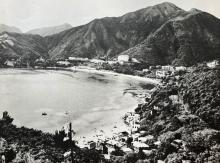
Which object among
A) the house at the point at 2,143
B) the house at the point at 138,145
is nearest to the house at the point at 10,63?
the house at the point at 2,143

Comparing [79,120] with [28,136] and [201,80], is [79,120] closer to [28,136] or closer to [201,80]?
[28,136]

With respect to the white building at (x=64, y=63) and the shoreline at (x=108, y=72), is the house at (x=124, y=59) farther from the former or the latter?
the white building at (x=64, y=63)

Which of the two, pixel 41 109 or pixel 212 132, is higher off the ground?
pixel 212 132

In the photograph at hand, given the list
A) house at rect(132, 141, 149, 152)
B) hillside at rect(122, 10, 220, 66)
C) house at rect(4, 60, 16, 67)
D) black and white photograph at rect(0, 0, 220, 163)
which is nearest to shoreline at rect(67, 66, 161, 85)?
black and white photograph at rect(0, 0, 220, 163)

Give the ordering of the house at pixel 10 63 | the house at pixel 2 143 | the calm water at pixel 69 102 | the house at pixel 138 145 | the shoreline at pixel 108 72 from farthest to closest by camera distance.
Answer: the house at pixel 10 63 < the shoreline at pixel 108 72 < the calm water at pixel 69 102 < the house at pixel 138 145 < the house at pixel 2 143

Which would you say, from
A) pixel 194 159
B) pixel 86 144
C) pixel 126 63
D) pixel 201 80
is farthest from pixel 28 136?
pixel 126 63

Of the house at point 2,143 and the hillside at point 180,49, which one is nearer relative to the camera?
the house at point 2,143

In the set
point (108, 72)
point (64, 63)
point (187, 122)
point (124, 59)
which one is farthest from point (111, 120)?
point (64, 63)

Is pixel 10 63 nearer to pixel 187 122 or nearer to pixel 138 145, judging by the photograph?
pixel 138 145

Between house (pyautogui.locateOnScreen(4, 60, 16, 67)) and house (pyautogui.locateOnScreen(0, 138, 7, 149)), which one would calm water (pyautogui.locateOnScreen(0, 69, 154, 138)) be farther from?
house (pyautogui.locateOnScreen(4, 60, 16, 67))
